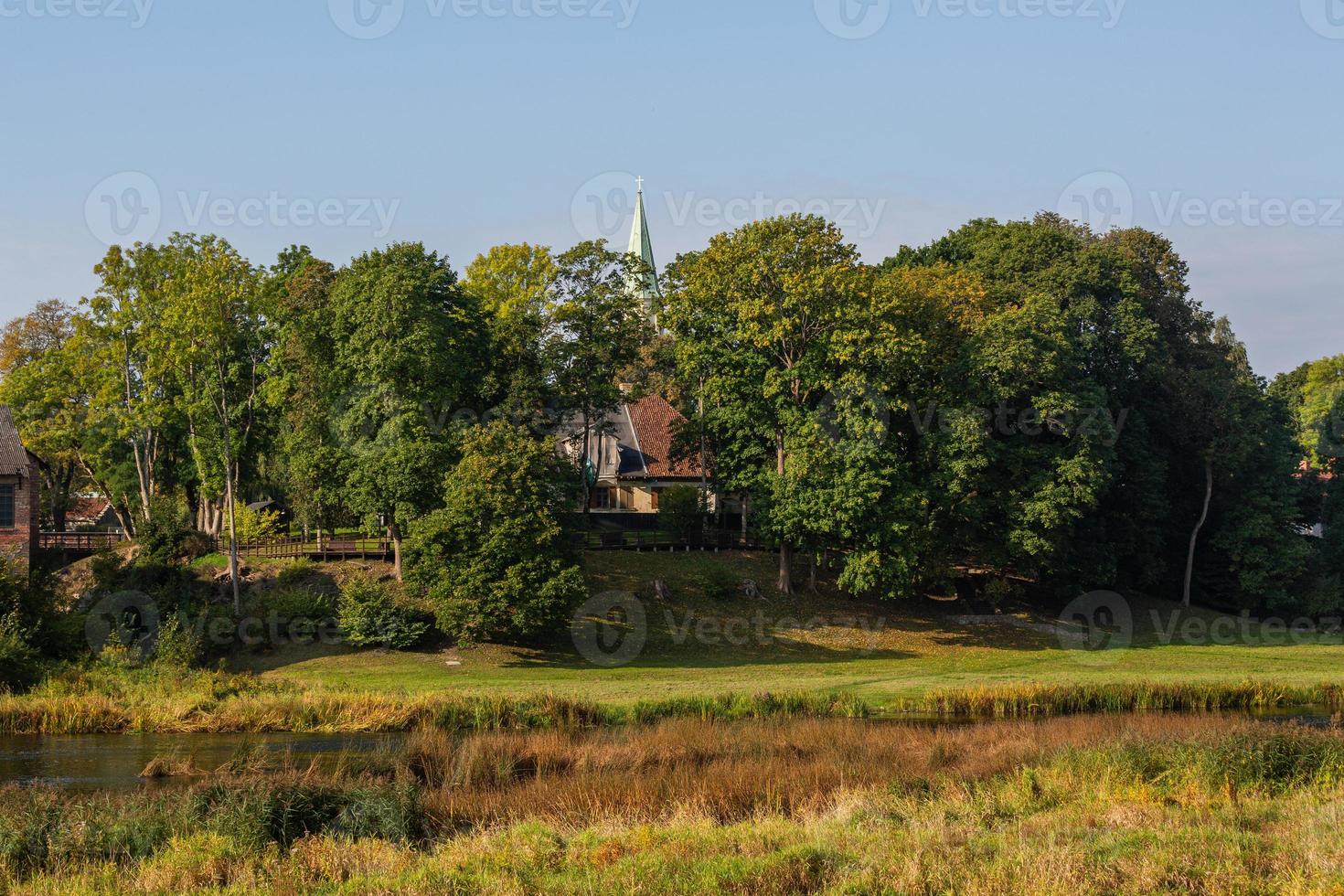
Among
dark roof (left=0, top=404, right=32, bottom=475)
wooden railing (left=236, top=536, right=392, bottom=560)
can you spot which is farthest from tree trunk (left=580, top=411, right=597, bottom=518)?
dark roof (left=0, top=404, right=32, bottom=475)

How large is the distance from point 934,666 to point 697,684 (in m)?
12.6

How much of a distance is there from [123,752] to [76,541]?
97.3 ft

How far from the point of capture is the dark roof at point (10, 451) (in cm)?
4644

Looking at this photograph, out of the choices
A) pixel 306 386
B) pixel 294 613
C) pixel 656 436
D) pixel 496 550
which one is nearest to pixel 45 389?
pixel 306 386

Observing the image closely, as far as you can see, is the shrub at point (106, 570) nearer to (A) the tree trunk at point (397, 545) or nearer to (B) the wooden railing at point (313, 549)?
(B) the wooden railing at point (313, 549)

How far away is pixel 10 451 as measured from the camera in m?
47.1

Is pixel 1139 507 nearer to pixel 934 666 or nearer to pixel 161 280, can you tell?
pixel 934 666

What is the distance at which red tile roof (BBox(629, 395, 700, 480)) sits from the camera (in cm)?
7044

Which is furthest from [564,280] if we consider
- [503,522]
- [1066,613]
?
[1066,613]

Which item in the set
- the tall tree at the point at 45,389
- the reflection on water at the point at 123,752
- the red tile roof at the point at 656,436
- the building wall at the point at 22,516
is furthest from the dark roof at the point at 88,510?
the reflection on water at the point at 123,752

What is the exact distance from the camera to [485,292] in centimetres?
6041

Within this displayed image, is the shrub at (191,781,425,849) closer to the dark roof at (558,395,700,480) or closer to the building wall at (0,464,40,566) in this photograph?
the building wall at (0,464,40,566)

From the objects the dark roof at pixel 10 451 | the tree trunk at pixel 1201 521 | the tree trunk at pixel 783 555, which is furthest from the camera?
the tree trunk at pixel 1201 521

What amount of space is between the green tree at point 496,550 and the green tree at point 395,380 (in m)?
2.27
